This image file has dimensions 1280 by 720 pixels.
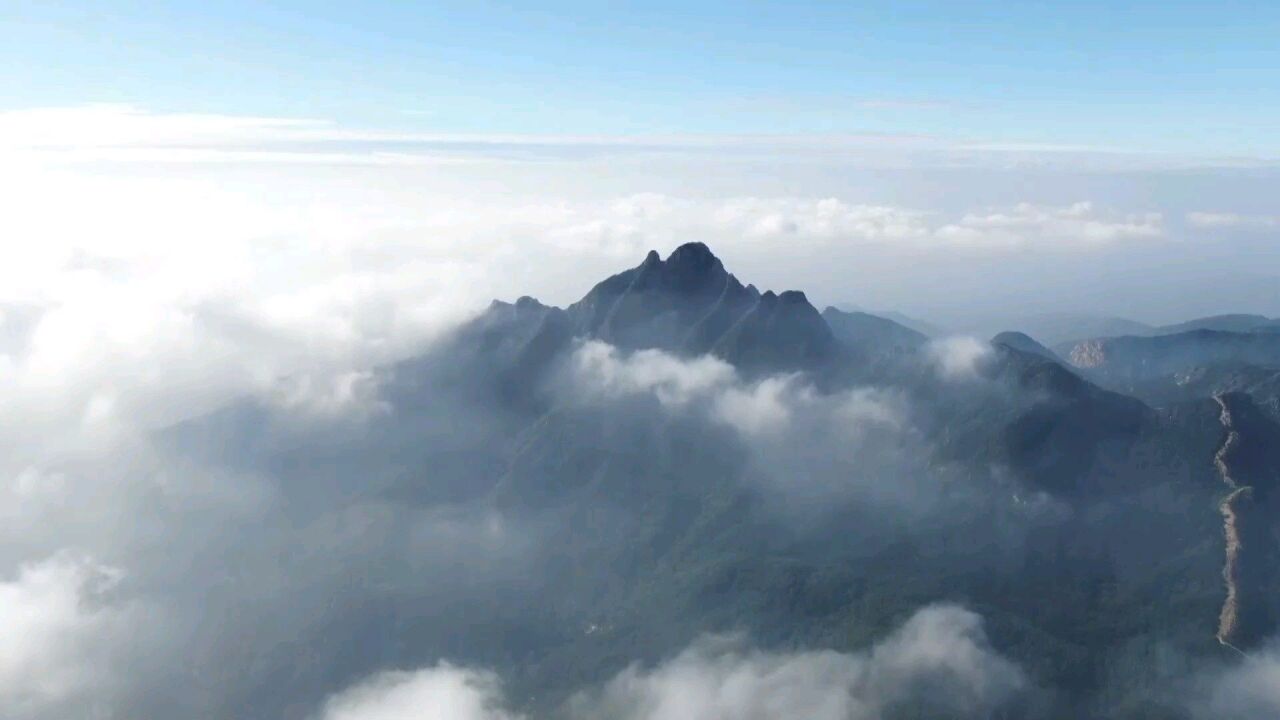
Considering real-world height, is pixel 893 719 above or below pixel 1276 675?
below

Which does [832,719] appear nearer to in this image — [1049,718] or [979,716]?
[979,716]

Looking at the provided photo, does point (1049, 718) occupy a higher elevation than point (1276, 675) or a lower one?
lower

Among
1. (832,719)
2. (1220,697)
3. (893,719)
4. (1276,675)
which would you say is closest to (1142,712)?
(1220,697)

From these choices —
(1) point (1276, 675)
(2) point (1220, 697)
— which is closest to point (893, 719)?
(2) point (1220, 697)

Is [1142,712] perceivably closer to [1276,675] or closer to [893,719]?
[1276,675]

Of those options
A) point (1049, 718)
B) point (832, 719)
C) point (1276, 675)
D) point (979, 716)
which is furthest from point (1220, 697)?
point (832, 719)

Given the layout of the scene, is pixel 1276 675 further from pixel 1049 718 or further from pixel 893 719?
pixel 893 719

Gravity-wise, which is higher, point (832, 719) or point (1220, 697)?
point (1220, 697)
